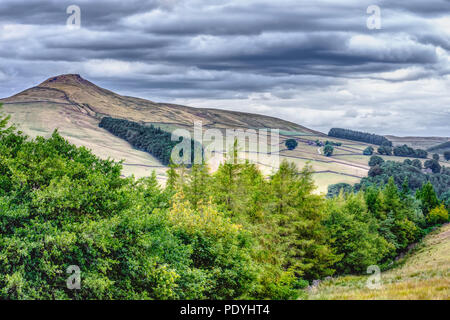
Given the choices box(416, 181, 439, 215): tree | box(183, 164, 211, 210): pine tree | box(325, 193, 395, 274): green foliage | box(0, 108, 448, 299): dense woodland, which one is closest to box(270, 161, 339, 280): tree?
box(0, 108, 448, 299): dense woodland

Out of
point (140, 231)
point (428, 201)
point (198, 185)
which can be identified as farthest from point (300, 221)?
point (428, 201)

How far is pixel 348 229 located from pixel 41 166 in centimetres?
4751

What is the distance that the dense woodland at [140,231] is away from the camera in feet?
76.2

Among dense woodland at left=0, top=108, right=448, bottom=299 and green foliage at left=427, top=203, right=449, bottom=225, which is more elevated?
dense woodland at left=0, top=108, right=448, bottom=299

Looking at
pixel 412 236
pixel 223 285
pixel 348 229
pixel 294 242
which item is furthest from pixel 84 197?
pixel 412 236

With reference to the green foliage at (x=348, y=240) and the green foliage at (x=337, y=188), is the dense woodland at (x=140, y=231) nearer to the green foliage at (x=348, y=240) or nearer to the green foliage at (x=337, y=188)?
the green foliage at (x=348, y=240)

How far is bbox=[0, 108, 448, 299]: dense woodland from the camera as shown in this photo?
2323cm

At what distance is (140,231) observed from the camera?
88.6 ft

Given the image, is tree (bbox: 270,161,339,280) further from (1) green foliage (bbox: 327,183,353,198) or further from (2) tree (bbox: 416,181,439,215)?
(1) green foliage (bbox: 327,183,353,198)

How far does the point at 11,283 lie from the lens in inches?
806

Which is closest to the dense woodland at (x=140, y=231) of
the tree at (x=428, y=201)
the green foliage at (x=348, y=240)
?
the green foliage at (x=348, y=240)

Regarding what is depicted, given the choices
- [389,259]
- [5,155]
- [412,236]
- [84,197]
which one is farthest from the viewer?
[412,236]

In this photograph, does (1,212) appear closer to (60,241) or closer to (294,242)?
(60,241)

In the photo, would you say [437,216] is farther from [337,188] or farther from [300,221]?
[300,221]
